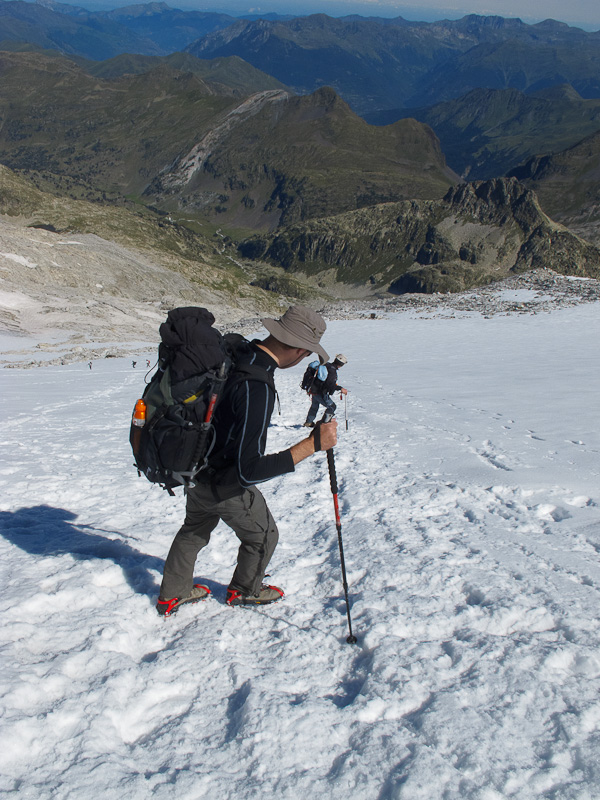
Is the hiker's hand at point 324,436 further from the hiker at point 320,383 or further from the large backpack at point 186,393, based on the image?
the hiker at point 320,383

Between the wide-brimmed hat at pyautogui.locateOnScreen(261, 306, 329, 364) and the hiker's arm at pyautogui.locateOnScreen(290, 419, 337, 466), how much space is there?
0.68 m

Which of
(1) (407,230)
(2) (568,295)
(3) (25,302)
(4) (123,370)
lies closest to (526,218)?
(1) (407,230)

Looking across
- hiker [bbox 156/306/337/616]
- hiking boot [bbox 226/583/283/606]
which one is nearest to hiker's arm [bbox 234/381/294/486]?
hiker [bbox 156/306/337/616]

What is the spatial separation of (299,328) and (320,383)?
868cm

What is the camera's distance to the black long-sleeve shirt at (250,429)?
4383 millimetres

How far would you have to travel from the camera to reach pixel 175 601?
5.35 meters

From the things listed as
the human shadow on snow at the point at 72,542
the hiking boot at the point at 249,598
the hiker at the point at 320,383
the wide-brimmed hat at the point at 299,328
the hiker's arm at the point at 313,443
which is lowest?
the human shadow on snow at the point at 72,542

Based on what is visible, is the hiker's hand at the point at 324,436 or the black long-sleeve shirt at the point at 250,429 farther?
the hiker's hand at the point at 324,436

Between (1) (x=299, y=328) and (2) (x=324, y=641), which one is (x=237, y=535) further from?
(1) (x=299, y=328)

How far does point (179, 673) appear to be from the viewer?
4.55 metres

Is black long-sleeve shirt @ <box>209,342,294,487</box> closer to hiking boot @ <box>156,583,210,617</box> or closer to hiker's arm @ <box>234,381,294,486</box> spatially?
hiker's arm @ <box>234,381,294,486</box>

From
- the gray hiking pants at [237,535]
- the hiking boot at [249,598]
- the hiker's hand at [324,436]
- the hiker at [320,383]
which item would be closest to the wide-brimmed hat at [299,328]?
the hiker's hand at [324,436]

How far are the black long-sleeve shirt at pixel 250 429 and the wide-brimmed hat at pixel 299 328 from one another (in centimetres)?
22

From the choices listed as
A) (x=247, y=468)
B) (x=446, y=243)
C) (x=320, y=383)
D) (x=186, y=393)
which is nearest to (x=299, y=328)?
(x=186, y=393)
